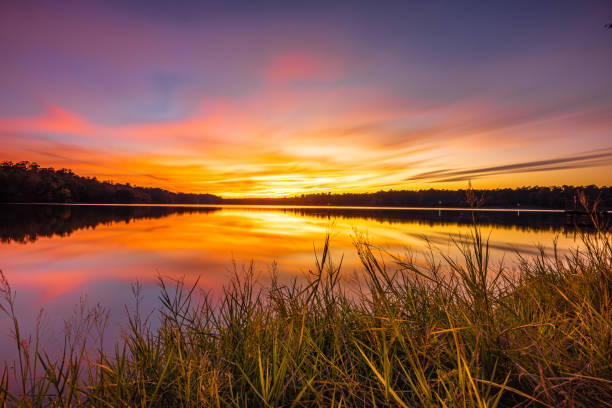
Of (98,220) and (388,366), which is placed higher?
(388,366)

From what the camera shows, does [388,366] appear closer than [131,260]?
Yes

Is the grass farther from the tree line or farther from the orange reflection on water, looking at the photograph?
the tree line

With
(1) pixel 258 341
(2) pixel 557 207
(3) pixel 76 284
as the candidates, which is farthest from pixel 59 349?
(2) pixel 557 207

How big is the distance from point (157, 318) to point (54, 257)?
35.6 feet

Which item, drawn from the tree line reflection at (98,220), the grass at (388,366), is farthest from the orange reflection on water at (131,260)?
the grass at (388,366)

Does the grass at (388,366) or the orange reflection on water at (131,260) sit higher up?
the grass at (388,366)

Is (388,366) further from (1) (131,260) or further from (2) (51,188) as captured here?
(2) (51,188)

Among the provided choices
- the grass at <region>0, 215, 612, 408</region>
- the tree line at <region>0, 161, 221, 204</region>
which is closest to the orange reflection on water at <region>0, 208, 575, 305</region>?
the grass at <region>0, 215, 612, 408</region>

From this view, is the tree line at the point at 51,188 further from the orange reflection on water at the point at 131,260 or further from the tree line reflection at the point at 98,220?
the orange reflection on water at the point at 131,260

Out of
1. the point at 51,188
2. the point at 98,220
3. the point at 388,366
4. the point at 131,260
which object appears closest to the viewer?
the point at 388,366

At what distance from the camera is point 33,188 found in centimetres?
8125

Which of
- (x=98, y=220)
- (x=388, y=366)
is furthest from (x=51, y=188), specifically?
(x=388, y=366)

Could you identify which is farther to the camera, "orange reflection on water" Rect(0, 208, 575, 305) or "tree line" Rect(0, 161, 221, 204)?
"tree line" Rect(0, 161, 221, 204)

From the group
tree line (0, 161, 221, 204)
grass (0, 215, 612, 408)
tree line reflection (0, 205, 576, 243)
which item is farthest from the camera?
tree line (0, 161, 221, 204)
